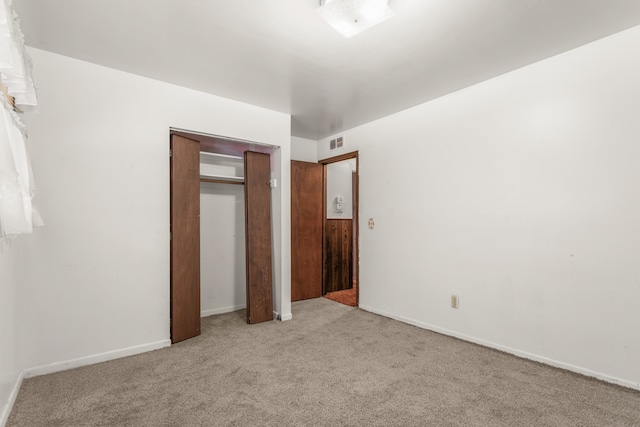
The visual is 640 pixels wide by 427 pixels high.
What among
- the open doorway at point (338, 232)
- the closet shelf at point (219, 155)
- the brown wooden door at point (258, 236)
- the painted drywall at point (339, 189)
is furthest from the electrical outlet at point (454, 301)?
the closet shelf at point (219, 155)

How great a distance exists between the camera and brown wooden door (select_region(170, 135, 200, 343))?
300 centimetres

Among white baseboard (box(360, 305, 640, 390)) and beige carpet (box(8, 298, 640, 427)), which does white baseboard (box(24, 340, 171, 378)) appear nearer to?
beige carpet (box(8, 298, 640, 427))

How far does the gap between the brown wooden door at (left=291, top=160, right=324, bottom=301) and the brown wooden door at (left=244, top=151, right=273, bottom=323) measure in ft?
2.86

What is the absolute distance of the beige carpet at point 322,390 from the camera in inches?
72.9

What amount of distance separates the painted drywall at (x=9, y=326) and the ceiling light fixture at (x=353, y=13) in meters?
2.44

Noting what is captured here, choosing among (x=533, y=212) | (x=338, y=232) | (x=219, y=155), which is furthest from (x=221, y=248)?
(x=533, y=212)

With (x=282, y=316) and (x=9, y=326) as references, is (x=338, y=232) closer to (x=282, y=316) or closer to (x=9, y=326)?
(x=282, y=316)

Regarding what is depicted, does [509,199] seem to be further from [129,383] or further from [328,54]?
[129,383]

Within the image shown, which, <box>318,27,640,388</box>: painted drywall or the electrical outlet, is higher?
<box>318,27,640,388</box>: painted drywall

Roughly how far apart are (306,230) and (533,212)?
295cm

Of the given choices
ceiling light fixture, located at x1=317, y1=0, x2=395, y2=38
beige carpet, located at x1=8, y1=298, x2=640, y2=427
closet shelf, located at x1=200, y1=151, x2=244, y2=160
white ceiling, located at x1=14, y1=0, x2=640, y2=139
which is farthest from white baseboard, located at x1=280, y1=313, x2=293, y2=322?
ceiling light fixture, located at x1=317, y1=0, x2=395, y2=38

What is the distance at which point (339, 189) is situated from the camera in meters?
5.35

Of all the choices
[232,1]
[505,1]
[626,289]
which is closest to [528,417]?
[626,289]

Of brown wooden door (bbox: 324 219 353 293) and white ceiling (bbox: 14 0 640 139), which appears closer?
white ceiling (bbox: 14 0 640 139)
